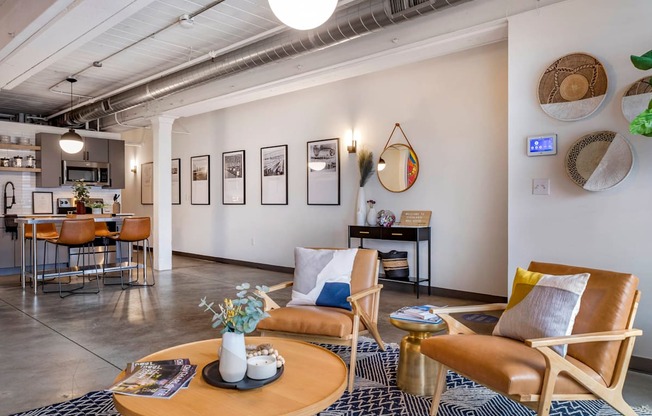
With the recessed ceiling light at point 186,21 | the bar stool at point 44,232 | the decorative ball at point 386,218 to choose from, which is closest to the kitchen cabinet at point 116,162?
the bar stool at point 44,232

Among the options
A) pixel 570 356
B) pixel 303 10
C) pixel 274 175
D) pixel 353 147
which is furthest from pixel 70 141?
pixel 570 356

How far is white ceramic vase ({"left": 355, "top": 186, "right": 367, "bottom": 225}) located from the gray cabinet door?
6562mm

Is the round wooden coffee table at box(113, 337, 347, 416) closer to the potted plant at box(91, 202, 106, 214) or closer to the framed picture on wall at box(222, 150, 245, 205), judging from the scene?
the potted plant at box(91, 202, 106, 214)

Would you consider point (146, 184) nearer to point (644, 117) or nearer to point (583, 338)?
point (644, 117)

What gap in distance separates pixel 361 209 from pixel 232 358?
14.5 feet

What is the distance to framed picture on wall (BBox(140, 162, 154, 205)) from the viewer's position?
10453 millimetres

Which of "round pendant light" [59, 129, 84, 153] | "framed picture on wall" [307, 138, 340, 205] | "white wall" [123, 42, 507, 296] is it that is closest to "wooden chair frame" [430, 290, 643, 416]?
"white wall" [123, 42, 507, 296]

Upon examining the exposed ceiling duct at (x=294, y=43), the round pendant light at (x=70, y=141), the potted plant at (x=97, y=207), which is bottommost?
the potted plant at (x=97, y=207)

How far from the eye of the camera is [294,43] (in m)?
4.85

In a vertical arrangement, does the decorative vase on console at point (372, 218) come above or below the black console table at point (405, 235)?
above

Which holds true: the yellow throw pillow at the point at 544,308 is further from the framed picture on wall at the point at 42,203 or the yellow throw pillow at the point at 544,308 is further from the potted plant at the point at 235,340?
the framed picture on wall at the point at 42,203

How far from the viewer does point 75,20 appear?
4137 mm

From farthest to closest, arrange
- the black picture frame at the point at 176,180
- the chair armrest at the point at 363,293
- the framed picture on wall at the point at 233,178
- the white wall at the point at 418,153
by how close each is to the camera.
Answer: the black picture frame at the point at 176,180
the framed picture on wall at the point at 233,178
the white wall at the point at 418,153
the chair armrest at the point at 363,293

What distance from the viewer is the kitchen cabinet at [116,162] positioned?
10000 mm
